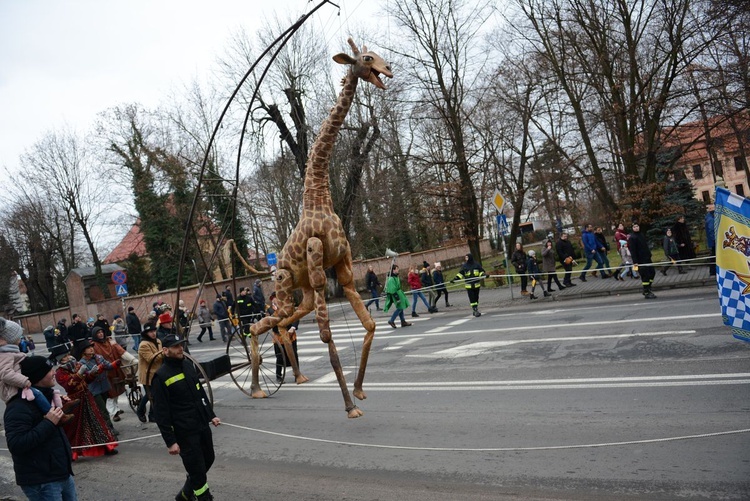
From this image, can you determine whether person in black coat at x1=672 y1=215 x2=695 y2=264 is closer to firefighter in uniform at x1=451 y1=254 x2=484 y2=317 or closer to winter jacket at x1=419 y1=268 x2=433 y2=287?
firefighter in uniform at x1=451 y1=254 x2=484 y2=317

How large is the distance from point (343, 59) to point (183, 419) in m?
4.49

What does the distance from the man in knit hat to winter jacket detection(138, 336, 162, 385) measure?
465cm

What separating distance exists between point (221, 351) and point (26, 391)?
15.6m

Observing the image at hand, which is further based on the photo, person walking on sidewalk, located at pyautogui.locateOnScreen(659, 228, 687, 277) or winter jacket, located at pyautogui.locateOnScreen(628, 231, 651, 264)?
person walking on sidewalk, located at pyautogui.locateOnScreen(659, 228, 687, 277)

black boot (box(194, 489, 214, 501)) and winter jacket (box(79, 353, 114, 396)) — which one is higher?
winter jacket (box(79, 353, 114, 396))

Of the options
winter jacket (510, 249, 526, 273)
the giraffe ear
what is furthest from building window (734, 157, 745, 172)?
the giraffe ear

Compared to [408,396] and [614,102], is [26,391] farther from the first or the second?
[614,102]

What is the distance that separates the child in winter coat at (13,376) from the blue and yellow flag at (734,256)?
714 cm

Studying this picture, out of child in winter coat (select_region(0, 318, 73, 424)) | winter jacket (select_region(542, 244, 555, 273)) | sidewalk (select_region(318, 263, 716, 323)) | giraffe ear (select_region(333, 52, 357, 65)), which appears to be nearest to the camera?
child in winter coat (select_region(0, 318, 73, 424))

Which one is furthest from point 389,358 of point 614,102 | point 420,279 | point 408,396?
point 614,102

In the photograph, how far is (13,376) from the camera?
557 centimetres

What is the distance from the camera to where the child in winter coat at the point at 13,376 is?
18.1 feet

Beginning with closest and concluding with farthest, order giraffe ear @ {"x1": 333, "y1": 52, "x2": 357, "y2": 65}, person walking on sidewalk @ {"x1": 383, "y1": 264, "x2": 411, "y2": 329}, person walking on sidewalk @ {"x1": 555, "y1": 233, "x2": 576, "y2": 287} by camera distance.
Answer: giraffe ear @ {"x1": 333, "y1": 52, "x2": 357, "y2": 65}
person walking on sidewalk @ {"x1": 383, "y1": 264, "x2": 411, "y2": 329}
person walking on sidewalk @ {"x1": 555, "y1": 233, "x2": 576, "y2": 287}

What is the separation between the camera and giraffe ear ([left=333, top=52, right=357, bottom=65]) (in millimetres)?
7363
